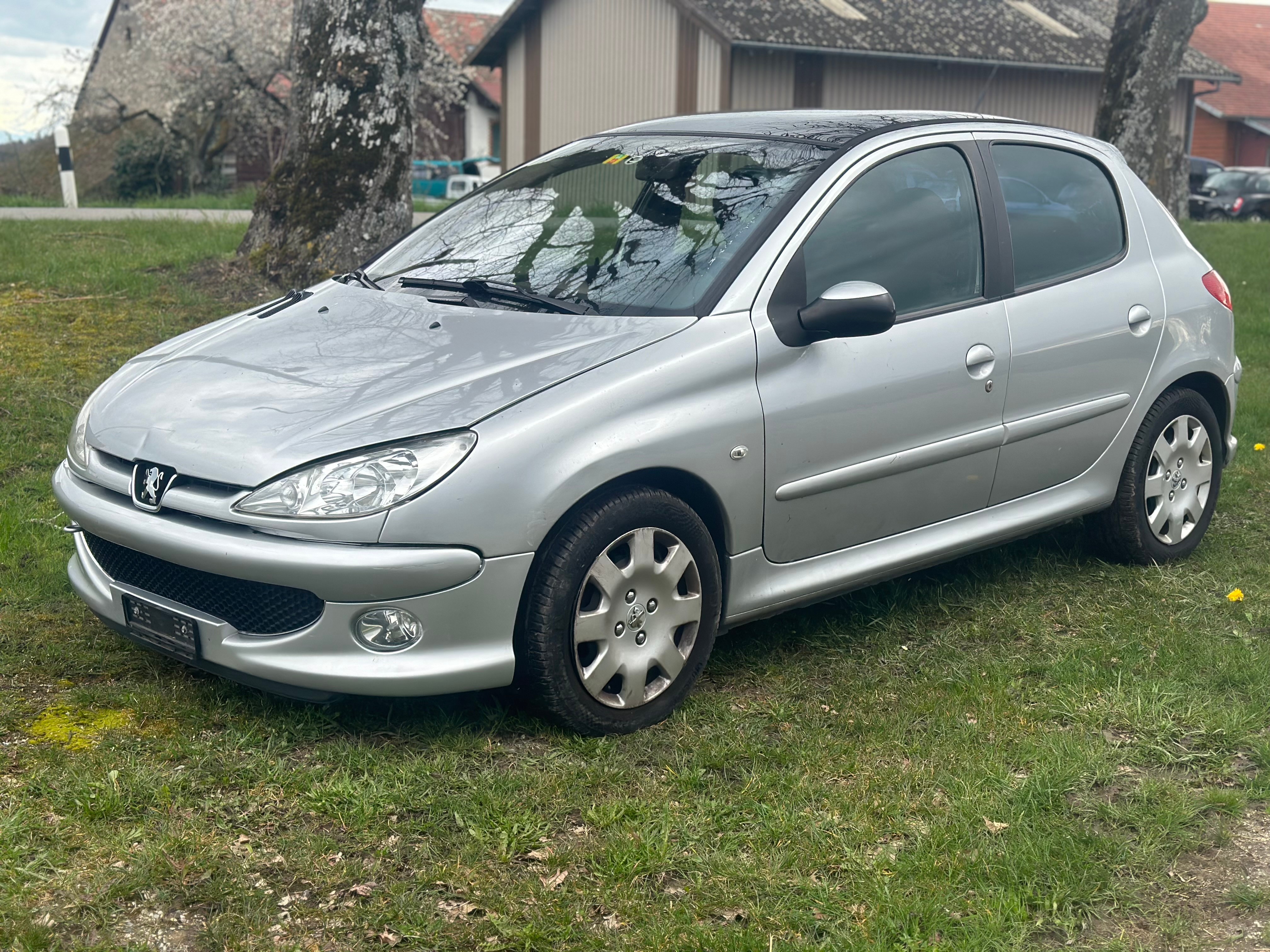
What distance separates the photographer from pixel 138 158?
99.2 feet

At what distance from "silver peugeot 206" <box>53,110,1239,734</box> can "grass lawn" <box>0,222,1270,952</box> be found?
25 cm

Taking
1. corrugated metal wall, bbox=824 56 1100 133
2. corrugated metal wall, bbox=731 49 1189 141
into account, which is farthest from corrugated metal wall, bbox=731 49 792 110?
corrugated metal wall, bbox=824 56 1100 133

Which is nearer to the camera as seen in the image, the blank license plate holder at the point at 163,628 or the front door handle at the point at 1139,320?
the blank license plate holder at the point at 163,628

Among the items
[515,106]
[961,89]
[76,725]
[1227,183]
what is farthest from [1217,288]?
[1227,183]

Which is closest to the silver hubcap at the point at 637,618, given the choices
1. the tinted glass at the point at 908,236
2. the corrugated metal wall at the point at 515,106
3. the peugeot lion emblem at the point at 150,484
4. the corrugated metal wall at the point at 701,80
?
the tinted glass at the point at 908,236

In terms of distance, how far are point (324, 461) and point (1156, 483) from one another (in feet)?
11.4

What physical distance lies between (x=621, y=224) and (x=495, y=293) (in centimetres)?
49

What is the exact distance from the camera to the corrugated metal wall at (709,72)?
23.4m

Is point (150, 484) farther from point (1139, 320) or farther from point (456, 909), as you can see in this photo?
point (1139, 320)

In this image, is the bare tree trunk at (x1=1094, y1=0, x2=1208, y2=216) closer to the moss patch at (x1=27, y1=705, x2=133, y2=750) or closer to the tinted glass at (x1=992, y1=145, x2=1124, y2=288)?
the tinted glass at (x1=992, y1=145, x2=1124, y2=288)

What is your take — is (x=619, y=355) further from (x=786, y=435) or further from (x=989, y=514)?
(x=989, y=514)

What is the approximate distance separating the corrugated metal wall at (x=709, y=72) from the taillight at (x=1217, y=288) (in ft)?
60.1

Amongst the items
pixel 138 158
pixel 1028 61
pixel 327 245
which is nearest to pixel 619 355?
pixel 327 245

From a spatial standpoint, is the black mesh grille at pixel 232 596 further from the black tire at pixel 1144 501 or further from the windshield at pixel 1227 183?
the windshield at pixel 1227 183
